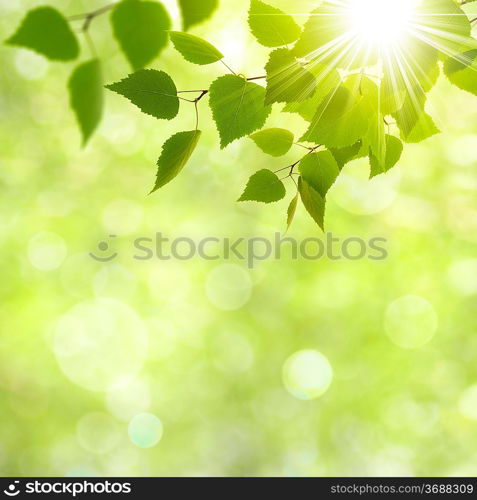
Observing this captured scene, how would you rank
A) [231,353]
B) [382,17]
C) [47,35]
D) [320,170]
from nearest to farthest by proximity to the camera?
[47,35], [382,17], [320,170], [231,353]

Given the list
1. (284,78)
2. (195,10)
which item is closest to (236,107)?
(284,78)

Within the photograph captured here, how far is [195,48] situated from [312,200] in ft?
0.55

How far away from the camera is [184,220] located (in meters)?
3.93

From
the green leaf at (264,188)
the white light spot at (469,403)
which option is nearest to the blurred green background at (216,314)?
the white light spot at (469,403)

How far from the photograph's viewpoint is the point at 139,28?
27 cm

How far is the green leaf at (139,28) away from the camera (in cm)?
27

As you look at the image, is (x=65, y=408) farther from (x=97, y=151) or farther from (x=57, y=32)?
(x=57, y=32)

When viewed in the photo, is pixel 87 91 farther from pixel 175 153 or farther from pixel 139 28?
pixel 175 153

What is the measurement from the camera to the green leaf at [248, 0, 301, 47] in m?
0.41

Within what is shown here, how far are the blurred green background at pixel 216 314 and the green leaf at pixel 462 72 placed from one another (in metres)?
3.39

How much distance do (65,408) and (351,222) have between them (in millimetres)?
2440

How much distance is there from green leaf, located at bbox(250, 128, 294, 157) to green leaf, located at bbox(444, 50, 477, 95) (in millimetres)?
152

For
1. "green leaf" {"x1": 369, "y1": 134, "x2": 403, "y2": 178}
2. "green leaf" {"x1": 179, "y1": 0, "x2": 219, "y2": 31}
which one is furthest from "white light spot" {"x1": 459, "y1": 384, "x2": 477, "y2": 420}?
"green leaf" {"x1": 179, "y1": 0, "x2": 219, "y2": 31}
